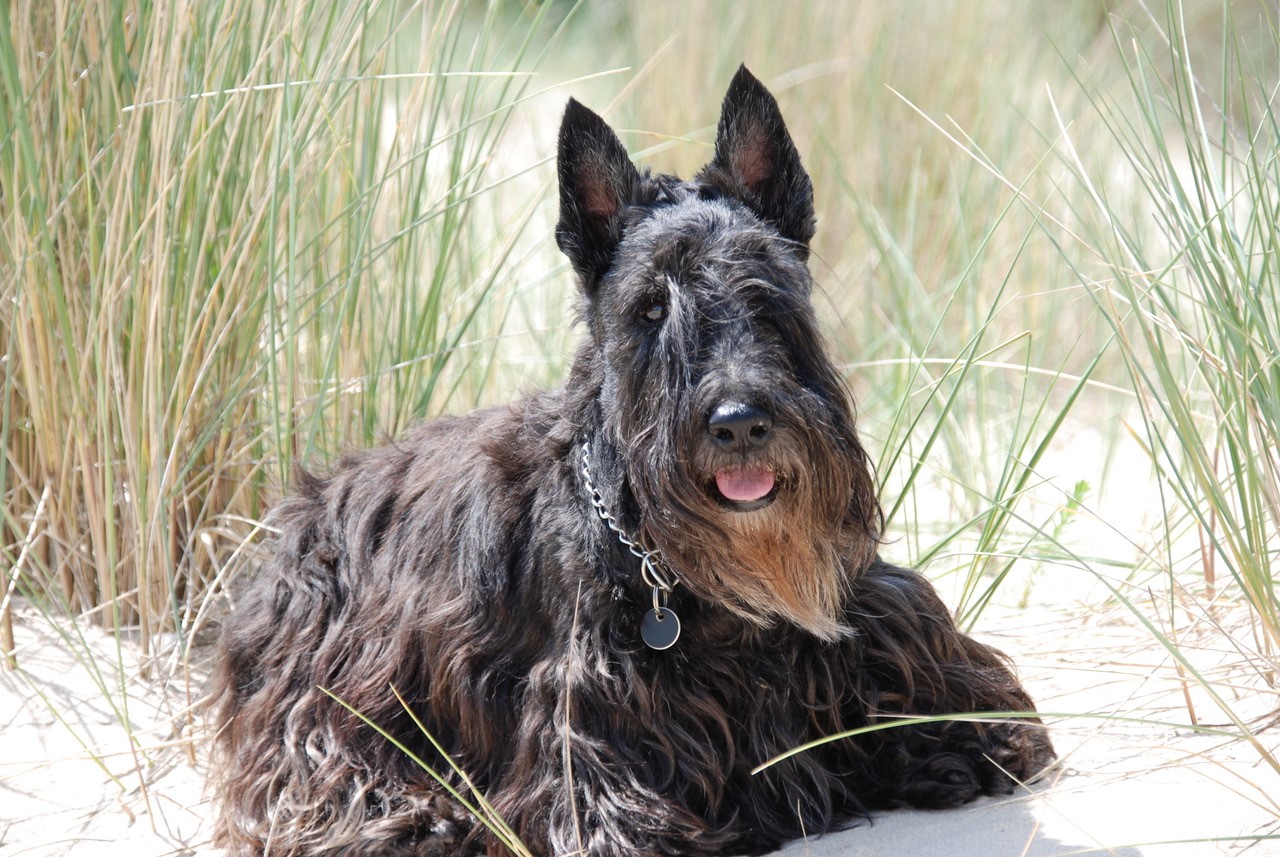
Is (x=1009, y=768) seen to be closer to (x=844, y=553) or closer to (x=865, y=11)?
(x=844, y=553)

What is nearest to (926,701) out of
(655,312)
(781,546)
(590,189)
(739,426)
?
(781,546)

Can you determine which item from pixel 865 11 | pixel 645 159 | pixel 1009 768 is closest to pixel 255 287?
pixel 1009 768

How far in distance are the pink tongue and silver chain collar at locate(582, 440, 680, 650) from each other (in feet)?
0.86

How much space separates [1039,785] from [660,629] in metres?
0.99

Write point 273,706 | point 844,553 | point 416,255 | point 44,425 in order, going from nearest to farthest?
point 844,553
point 273,706
point 44,425
point 416,255

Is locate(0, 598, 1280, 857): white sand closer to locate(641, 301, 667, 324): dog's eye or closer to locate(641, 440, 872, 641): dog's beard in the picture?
locate(641, 440, 872, 641): dog's beard

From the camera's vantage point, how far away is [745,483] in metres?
2.80

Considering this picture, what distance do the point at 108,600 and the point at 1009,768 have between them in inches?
110

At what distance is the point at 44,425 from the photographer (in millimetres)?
4184

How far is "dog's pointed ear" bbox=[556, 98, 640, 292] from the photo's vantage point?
3014mm

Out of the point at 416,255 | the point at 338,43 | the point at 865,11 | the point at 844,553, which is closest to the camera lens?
the point at 844,553

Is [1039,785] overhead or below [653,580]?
below

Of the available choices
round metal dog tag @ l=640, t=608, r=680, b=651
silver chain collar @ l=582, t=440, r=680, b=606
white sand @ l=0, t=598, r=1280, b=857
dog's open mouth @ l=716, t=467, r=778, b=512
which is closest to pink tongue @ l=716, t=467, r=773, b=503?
dog's open mouth @ l=716, t=467, r=778, b=512

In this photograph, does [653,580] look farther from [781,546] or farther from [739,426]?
[739,426]
